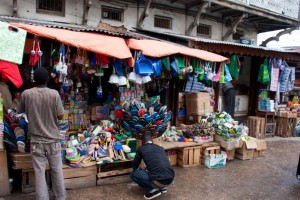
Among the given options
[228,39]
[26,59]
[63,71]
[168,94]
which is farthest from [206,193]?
[228,39]

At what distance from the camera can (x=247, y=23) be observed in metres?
12.3

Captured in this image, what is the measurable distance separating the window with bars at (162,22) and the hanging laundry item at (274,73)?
3.95 m

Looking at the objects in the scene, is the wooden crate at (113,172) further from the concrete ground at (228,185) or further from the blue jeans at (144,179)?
the blue jeans at (144,179)

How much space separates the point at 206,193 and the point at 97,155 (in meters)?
2.11

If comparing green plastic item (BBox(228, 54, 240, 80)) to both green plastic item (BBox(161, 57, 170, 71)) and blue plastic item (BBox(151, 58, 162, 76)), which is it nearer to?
green plastic item (BBox(161, 57, 170, 71))

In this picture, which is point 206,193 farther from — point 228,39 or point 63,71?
point 228,39

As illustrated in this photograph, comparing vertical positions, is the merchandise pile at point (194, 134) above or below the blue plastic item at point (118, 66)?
below

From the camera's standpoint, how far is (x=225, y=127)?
636 centimetres

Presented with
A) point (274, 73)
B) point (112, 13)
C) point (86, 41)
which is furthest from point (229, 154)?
point (112, 13)

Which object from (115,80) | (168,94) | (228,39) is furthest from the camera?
(228,39)

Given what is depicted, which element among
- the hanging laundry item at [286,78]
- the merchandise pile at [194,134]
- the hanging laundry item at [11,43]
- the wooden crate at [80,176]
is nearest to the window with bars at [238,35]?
the hanging laundry item at [286,78]

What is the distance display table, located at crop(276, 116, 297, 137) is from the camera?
9695mm

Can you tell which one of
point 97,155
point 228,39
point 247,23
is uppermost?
point 247,23

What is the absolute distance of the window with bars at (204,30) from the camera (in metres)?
10.9
